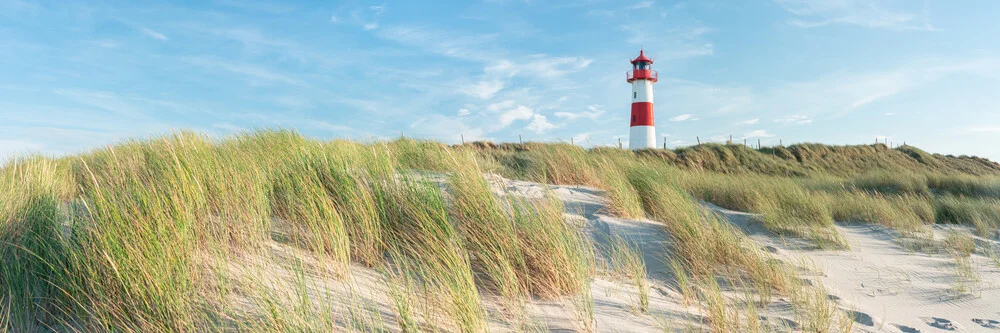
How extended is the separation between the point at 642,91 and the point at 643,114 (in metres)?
1.31

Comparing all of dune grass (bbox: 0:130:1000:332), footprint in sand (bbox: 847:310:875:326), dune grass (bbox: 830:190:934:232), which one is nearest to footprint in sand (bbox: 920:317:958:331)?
footprint in sand (bbox: 847:310:875:326)

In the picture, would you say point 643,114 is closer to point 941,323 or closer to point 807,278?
point 807,278

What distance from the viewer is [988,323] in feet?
11.4

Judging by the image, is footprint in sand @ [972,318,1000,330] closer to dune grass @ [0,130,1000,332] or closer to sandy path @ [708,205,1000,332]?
sandy path @ [708,205,1000,332]

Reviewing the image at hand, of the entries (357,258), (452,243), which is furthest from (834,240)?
(357,258)

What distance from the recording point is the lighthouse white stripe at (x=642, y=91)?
25.8 m

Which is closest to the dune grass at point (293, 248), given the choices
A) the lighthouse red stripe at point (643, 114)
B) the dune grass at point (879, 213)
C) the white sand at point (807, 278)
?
the white sand at point (807, 278)

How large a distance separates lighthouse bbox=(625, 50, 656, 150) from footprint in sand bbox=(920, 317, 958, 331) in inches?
850

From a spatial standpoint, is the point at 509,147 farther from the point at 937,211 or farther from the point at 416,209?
the point at 416,209

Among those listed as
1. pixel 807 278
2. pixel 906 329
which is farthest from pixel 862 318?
pixel 807 278

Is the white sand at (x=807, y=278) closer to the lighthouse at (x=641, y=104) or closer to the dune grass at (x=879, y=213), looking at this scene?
the dune grass at (x=879, y=213)

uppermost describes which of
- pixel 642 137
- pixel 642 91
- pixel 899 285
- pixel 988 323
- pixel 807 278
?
pixel 642 91

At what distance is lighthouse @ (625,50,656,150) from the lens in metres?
25.1

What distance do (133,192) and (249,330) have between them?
143 centimetres
